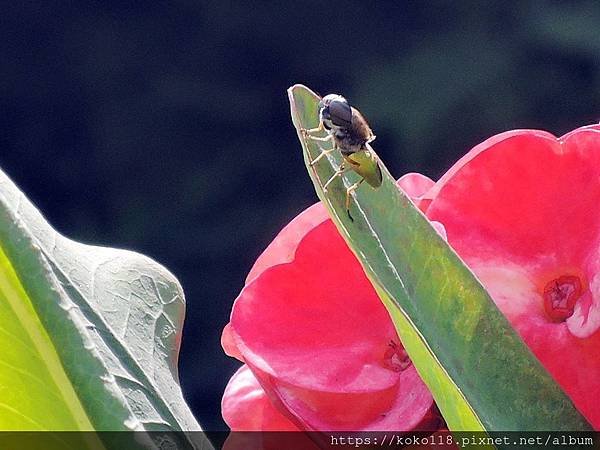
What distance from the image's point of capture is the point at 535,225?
0.76 feet

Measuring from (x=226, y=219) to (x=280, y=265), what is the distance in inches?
55.8

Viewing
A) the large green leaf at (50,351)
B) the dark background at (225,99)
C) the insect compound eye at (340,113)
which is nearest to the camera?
the large green leaf at (50,351)

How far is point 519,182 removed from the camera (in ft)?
0.76

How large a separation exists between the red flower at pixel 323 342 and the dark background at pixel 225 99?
1.23 meters

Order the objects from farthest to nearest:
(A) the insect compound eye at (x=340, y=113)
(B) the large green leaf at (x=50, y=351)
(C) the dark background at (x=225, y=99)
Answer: (C) the dark background at (x=225, y=99) → (A) the insect compound eye at (x=340, y=113) → (B) the large green leaf at (x=50, y=351)

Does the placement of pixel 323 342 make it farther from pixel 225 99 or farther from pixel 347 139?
pixel 225 99

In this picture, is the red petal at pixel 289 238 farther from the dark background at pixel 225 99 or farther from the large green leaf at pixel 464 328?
the dark background at pixel 225 99

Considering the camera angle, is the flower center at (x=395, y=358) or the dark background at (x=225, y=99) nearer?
the flower center at (x=395, y=358)

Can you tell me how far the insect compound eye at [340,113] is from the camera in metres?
0.30

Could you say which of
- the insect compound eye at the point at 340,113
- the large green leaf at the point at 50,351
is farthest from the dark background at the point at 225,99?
the large green leaf at the point at 50,351

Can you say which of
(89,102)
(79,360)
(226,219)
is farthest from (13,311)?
(89,102)

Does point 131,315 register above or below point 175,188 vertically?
above

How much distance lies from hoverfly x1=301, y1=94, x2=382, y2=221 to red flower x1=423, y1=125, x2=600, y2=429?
0.06ft

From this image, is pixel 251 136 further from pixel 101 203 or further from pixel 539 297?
pixel 539 297
